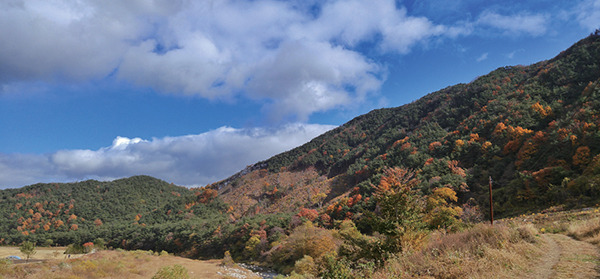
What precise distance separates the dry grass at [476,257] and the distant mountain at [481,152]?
933 inches

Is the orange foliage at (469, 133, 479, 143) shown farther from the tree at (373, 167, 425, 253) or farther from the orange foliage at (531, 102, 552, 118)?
the tree at (373, 167, 425, 253)

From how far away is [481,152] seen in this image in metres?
56.3

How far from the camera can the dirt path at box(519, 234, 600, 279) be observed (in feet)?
27.3

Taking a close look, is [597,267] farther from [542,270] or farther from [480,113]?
[480,113]

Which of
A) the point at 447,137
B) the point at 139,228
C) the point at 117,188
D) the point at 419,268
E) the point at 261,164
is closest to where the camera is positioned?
the point at 419,268

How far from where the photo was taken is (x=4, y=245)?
3649 inches

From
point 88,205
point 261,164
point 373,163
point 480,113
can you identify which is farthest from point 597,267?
point 88,205

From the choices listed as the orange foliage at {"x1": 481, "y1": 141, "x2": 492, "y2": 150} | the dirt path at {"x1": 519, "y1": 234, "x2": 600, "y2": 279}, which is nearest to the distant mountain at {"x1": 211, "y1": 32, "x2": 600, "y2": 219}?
the orange foliage at {"x1": 481, "y1": 141, "x2": 492, "y2": 150}

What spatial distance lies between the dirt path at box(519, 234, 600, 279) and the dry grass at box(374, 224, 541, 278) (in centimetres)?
42

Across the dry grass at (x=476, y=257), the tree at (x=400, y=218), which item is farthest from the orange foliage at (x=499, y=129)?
the tree at (x=400, y=218)

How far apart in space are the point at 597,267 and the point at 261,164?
120942 millimetres

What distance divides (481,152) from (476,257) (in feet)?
184

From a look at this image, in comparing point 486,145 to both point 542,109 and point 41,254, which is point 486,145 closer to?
point 542,109

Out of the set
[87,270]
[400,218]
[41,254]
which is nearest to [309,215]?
[87,270]
